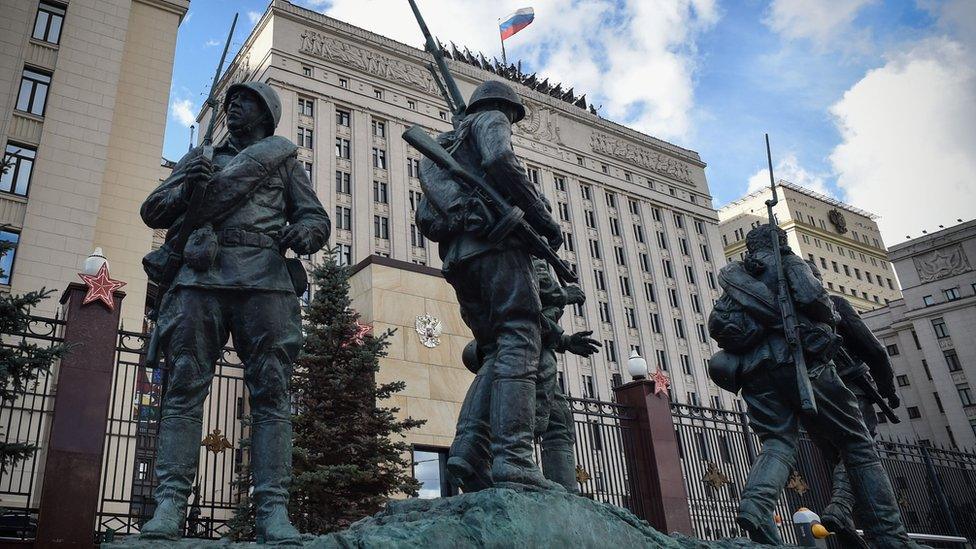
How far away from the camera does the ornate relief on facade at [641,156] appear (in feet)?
207

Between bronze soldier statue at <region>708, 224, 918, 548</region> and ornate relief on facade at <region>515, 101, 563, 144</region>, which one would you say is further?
ornate relief on facade at <region>515, 101, 563, 144</region>

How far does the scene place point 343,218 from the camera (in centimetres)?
4534

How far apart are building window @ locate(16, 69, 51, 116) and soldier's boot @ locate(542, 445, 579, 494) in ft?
81.2

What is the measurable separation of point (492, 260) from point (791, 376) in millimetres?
2860

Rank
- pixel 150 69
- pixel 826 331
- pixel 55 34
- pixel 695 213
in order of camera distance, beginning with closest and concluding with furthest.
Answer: pixel 826 331, pixel 55 34, pixel 150 69, pixel 695 213

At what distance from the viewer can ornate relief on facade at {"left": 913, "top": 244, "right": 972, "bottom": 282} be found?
52344 millimetres

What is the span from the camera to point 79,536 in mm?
7562

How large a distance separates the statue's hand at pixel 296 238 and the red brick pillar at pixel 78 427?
4968mm

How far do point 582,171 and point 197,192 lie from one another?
56933mm

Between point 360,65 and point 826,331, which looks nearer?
point 826,331

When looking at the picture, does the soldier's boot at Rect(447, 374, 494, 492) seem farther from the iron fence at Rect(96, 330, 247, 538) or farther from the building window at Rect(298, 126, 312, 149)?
the building window at Rect(298, 126, 312, 149)

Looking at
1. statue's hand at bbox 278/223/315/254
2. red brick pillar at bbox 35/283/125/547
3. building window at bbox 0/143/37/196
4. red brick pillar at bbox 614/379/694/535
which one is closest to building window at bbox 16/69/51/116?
building window at bbox 0/143/37/196

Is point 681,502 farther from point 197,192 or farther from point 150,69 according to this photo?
point 150,69

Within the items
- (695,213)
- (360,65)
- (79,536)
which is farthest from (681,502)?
(695,213)
